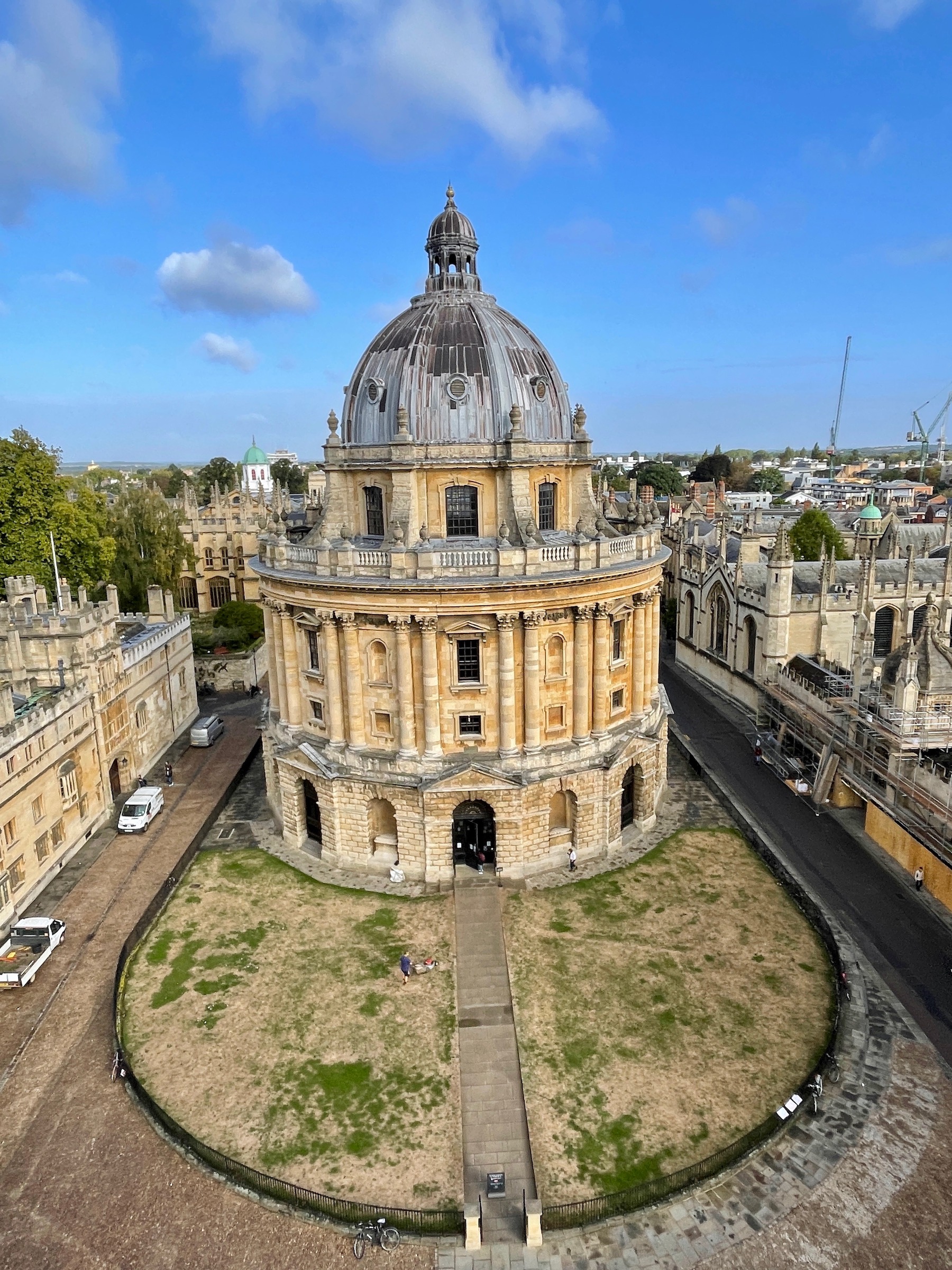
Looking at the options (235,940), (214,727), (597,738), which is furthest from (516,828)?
(214,727)

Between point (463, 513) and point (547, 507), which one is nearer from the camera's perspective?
point (463, 513)

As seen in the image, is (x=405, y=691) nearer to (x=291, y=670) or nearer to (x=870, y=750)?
(x=291, y=670)

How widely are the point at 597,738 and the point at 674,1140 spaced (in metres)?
17.8

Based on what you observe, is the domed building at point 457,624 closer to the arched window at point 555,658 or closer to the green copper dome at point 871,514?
the arched window at point 555,658

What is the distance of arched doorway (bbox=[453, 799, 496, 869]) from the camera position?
121 feet

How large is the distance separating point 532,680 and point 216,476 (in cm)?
→ 15135

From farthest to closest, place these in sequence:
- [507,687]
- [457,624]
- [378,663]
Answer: [378,663]
[507,687]
[457,624]

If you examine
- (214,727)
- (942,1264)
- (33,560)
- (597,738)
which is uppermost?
(33,560)

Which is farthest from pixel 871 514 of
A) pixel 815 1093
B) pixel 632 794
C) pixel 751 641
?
pixel 815 1093

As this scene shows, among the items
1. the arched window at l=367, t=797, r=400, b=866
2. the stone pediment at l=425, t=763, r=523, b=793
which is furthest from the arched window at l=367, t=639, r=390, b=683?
the arched window at l=367, t=797, r=400, b=866

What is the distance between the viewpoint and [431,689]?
3478 cm

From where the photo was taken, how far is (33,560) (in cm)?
5762

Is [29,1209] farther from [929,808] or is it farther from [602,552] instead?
[929,808]

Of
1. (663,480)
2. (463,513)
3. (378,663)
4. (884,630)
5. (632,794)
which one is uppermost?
(663,480)
